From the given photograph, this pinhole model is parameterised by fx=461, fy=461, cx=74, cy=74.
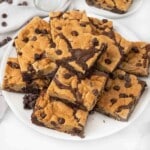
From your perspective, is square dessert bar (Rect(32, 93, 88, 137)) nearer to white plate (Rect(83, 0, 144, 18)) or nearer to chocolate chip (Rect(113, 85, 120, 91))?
chocolate chip (Rect(113, 85, 120, 91))

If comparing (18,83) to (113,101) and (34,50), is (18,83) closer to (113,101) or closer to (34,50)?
(34,50)

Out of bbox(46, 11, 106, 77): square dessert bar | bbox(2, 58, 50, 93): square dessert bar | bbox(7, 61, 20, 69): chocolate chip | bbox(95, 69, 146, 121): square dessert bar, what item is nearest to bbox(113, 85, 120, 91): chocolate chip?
bbox(95, 69, 146, 121): square dessert bar

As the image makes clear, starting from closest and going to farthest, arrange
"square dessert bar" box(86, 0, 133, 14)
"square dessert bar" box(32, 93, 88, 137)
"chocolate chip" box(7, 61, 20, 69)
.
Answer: "square dessert bar" box(32, 93, 88, 137) < "chocolate chip" box(7, 61, 20, 69) < "square dessert bar" box(86, 0, 133, 14)

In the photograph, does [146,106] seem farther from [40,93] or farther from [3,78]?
[3,78]

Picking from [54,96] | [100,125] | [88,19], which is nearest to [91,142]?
[100,125]

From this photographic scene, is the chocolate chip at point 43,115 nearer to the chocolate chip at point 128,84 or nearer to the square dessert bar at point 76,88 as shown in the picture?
the square dessert bar at point 76,88

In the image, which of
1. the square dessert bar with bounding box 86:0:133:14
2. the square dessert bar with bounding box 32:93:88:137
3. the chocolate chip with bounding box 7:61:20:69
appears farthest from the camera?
the square dessert bar with bounding box 86:0:133:14
